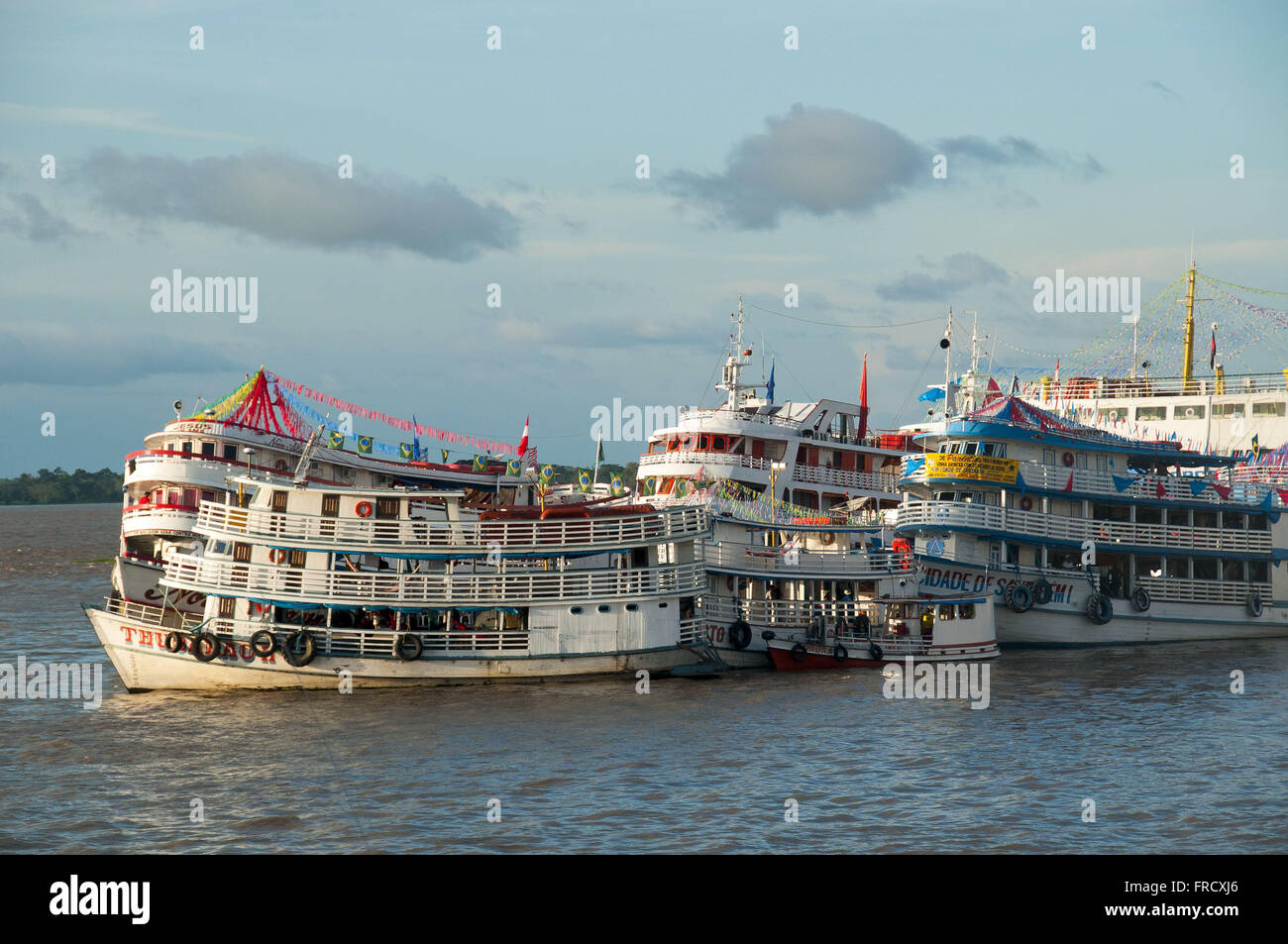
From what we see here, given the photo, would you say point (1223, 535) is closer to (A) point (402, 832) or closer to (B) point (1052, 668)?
(B) point (1052, 668)

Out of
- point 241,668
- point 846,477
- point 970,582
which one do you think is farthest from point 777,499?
point 241,668

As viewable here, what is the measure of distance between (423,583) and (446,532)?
155 cm

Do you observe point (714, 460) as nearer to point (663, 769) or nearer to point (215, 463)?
point (215, 463)

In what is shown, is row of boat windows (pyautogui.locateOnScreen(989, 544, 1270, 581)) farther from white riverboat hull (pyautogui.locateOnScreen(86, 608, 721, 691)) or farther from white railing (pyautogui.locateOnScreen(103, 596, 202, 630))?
white railing (pyautogui.locateOnScreen(103, 596, 202, 630))

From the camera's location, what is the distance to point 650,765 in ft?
88.6

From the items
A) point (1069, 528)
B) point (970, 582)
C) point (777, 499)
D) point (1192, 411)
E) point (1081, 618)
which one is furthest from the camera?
point (1192, 411)

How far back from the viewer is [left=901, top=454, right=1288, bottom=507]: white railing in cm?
4766

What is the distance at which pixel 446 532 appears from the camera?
1421 inches

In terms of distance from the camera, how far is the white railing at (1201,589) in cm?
4919

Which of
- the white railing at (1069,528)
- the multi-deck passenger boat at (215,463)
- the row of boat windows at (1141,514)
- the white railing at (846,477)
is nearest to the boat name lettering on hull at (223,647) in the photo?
the multi-deck passenger boat at (215,463)

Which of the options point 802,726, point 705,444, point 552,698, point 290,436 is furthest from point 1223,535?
point 290,436

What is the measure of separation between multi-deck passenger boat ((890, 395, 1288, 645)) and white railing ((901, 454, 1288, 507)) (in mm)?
52
